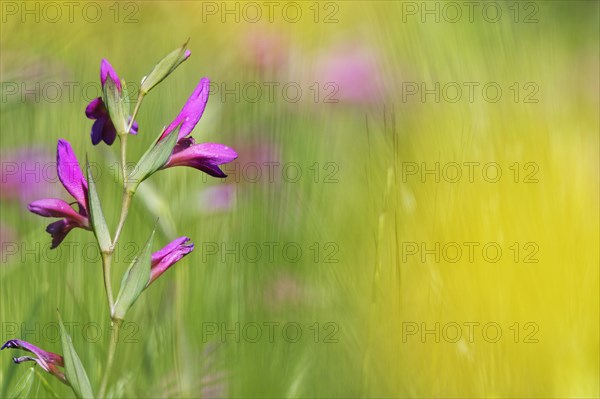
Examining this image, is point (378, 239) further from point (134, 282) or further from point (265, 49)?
point (265, 49)

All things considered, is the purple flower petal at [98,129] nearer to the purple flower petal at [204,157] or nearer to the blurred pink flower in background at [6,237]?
the purple flower petal at [204,157]

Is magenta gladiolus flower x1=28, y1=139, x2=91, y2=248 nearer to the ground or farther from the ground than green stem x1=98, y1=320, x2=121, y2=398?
farther from the ground

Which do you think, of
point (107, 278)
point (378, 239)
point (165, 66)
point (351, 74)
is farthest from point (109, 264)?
point (351, 74)

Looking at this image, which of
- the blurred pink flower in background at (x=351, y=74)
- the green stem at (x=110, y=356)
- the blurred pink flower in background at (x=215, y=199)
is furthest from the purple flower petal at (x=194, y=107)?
the blurred pink flower in background at (x=351, y=74)

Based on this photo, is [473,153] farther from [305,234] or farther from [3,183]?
[3,183]

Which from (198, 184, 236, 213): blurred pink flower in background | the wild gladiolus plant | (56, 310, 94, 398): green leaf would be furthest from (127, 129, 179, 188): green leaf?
(198, 184, 236, 213): blurred pink flower in background

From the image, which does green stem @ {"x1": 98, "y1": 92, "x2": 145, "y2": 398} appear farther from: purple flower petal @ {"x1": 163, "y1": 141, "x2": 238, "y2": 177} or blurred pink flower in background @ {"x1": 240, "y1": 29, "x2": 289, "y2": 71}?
blurred pink flower in background @ {"x1": 240, "y1": 29, "x2": 289, "y2": 71}
